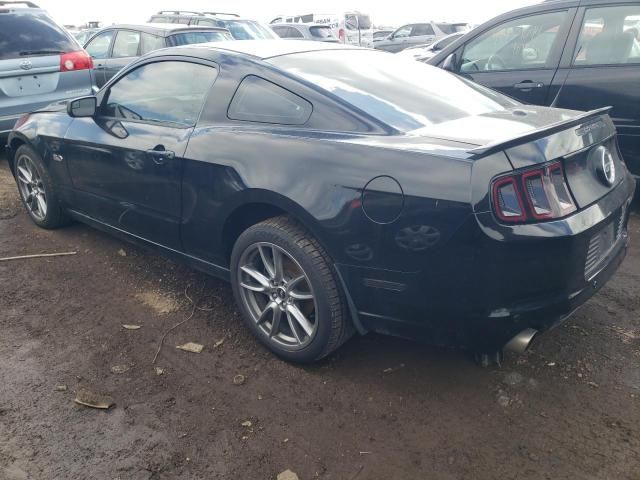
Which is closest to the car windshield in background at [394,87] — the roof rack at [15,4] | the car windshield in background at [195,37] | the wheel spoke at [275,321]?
the wheel spoke at [275,321]

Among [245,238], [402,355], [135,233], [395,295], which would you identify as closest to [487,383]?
[402,355]

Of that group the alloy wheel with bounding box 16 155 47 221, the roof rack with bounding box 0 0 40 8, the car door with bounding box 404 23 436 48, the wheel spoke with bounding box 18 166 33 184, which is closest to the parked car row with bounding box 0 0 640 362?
the alloy wheel with bounding box 16 155 47 221

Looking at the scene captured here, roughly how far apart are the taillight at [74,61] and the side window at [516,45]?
14.1 feet

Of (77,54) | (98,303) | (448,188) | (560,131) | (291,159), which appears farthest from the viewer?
(77,54)

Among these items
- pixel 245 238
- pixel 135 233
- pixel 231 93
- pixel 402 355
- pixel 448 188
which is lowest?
pixel 402 355

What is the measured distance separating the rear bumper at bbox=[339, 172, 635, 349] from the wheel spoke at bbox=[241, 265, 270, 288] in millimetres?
552

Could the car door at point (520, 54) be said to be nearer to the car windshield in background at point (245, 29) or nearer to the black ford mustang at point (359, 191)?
the black ford mustang at point (359, 191)

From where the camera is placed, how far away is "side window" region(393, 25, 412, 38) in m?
20.1

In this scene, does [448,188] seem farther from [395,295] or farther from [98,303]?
[98,303]

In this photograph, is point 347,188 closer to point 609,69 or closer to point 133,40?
point 609,69

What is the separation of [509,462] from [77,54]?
6.44 metres

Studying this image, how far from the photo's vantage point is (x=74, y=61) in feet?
21.9

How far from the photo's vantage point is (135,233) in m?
3.83

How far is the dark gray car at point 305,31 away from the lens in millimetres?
17859
